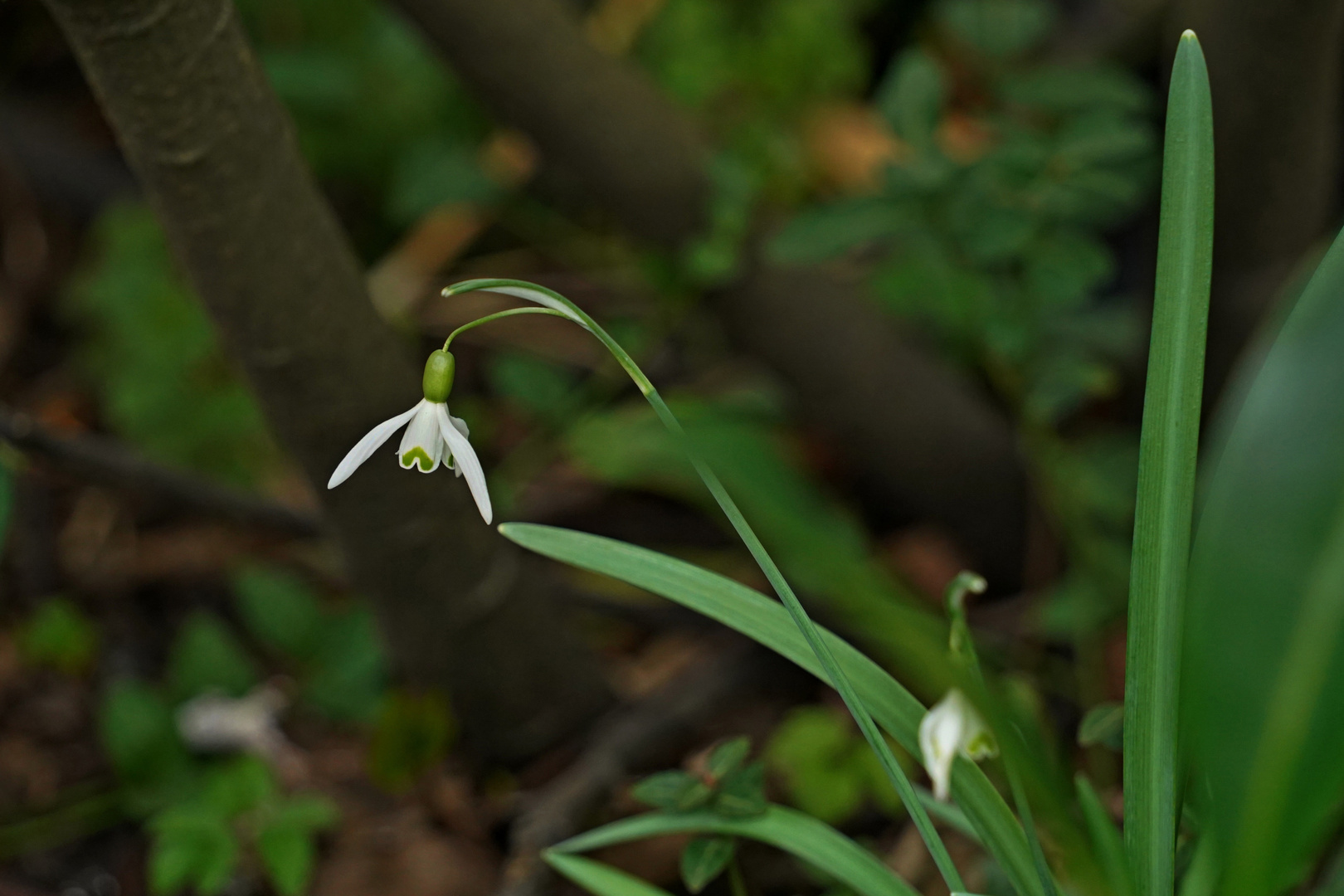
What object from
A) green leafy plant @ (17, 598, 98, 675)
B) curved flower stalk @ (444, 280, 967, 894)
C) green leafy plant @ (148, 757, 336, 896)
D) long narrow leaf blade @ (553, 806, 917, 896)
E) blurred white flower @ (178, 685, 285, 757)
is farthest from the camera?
green leafy plant @ (17, 598, 98, 675)

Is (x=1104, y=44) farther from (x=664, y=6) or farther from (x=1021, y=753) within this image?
(x=1021, y=753)

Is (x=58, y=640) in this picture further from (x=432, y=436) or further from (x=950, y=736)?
(x=950, y=736)

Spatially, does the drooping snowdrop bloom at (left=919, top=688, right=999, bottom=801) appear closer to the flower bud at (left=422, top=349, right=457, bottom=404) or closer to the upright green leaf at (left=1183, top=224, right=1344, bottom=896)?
the upright green leaf at (left=1183, top=224, right=1344, bottom=896)

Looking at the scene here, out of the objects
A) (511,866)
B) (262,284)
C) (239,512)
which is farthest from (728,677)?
(262,284)

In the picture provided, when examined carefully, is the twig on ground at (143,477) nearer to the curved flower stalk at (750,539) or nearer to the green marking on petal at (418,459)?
the green marking on petal at (418,459)

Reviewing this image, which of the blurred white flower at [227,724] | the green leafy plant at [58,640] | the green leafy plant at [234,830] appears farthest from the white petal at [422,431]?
the green leafy plant at [58,640]

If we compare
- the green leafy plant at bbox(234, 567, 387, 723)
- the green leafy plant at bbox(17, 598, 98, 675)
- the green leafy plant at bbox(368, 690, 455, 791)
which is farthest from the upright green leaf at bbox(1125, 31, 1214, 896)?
the green leafy plant at bbox(17, 598, 98, 675)

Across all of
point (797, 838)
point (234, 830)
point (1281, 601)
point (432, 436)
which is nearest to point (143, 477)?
point (234, 830)
